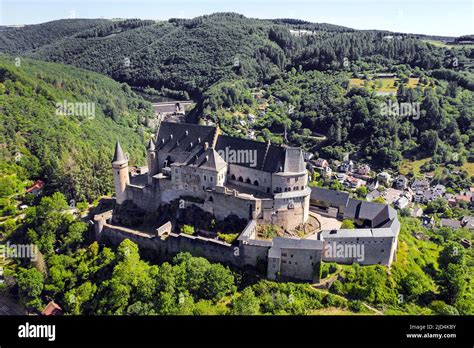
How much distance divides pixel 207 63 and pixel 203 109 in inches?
2059

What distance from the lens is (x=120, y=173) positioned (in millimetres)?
53406

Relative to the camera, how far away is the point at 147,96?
541 ft

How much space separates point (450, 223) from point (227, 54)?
121m

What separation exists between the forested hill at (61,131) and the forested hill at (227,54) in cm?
3014

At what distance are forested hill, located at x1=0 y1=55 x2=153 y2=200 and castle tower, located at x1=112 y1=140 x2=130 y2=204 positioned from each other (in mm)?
12078

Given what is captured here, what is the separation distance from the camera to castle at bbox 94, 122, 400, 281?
44062 mm

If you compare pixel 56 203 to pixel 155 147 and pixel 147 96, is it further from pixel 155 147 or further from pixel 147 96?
pixel 147 96

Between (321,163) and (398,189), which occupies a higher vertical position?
(321,163)

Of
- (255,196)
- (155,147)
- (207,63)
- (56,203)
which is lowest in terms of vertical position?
(56,203)

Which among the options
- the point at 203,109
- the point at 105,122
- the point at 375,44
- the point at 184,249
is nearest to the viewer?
the point at 184,249

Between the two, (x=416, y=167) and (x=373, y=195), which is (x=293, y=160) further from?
(x=416, y=167)

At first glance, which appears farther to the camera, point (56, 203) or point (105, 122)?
point (105, 122)

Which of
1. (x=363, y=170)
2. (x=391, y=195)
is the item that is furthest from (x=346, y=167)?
(x=391, y=195)
